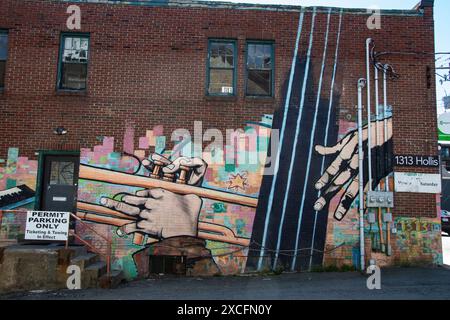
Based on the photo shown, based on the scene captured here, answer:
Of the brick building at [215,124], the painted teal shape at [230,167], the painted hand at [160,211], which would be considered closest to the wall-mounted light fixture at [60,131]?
the brick building at [215,124]

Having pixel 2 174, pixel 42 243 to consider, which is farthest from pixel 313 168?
pixel 2 174

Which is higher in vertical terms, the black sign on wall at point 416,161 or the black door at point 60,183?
the black sign on wall at point 416,161

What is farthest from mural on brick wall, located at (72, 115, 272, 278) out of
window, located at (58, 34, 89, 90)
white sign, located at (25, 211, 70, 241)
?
window, located at (58, 34, 89, 90)

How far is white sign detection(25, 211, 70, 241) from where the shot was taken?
8.32 metres

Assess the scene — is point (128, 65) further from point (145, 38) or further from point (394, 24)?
point (394, 24)

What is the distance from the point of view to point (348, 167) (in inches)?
395

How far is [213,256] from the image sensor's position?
9656 millimetres

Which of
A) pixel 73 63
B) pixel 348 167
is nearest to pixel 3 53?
pixel 73 63

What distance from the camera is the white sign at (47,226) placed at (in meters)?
8.32

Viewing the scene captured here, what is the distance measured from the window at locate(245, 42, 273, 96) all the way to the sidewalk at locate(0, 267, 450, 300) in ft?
15.2

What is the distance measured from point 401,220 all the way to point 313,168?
251 cm

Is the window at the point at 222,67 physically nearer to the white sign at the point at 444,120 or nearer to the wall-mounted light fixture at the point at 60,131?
the wall-mounted light fixture at the point at 60,131

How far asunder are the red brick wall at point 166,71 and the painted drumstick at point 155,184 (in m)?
0.76

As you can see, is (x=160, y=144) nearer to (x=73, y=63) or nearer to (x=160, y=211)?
(x=160, y=211)
